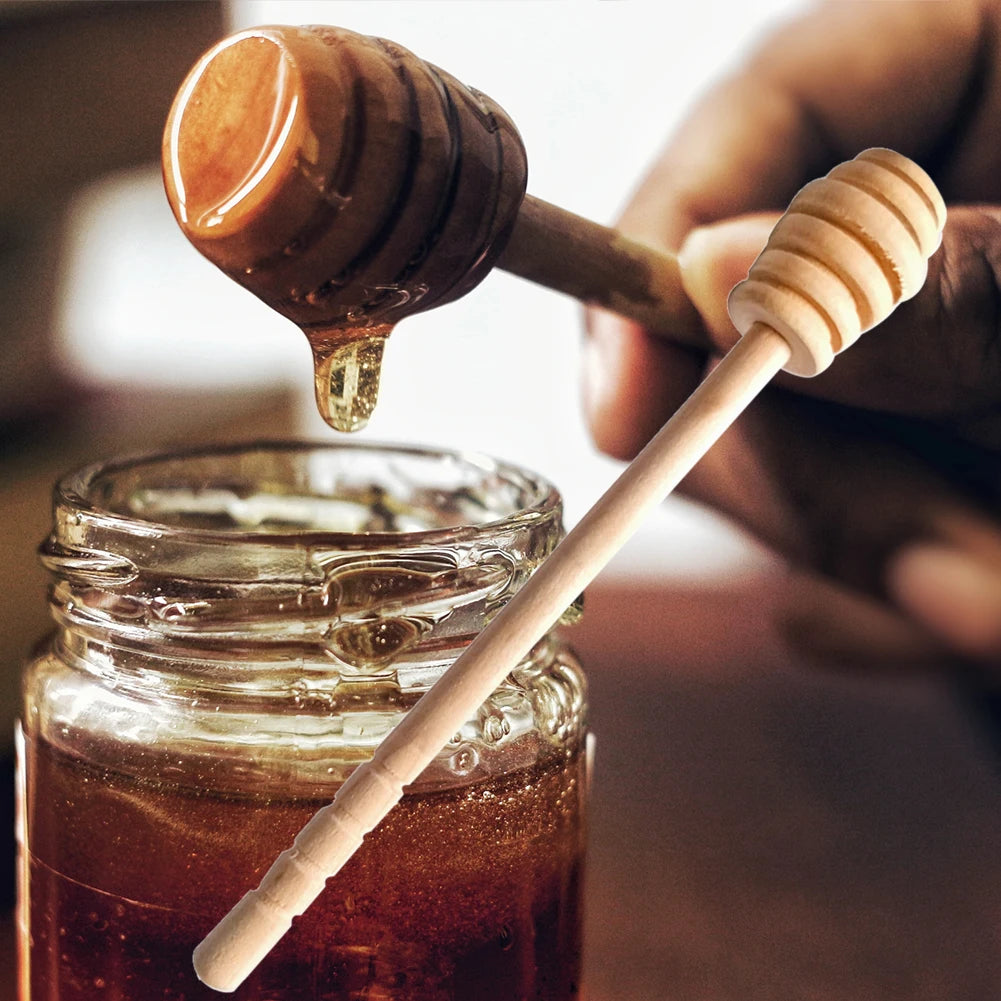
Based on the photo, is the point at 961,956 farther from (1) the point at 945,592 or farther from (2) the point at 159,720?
(2) the point at 159,720

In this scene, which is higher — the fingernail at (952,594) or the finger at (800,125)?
the finger at (800,125)

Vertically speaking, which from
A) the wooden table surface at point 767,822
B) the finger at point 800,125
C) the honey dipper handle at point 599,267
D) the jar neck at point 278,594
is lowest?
the wooden table surface at point 767,822

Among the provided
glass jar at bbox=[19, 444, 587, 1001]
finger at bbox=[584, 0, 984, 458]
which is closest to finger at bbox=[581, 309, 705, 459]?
finger at bbox=[584, 0, 984, 458]

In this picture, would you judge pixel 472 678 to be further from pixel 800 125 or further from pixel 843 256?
pixel 800 125

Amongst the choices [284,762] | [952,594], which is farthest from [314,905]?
[952,594]

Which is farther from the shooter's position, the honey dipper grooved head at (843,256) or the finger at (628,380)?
the finger at (628,380)

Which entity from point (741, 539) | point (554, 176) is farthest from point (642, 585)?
point (554, 176)

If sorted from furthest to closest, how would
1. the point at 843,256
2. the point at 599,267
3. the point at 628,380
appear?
1. the point at 628,380
2. the point at 599,267
3. the point at 843,256

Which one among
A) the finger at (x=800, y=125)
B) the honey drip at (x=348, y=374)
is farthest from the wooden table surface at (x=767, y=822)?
the honey drip at (x=348, y=374)

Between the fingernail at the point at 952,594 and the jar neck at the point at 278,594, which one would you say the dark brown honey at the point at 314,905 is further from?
the fingernail at the point at 952,594
